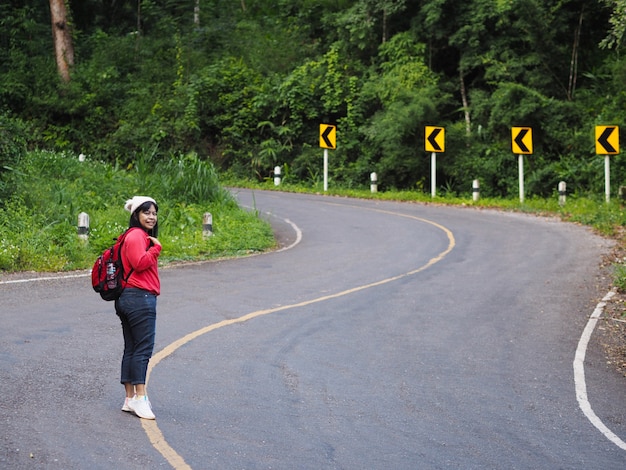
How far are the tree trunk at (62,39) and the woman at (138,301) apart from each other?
3314 centimetres

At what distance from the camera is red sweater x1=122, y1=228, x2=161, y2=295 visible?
759 cm

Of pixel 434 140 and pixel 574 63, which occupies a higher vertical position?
pixel 574 63

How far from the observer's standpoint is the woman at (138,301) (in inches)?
299

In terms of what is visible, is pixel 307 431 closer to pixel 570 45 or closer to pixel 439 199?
pixel 439 199

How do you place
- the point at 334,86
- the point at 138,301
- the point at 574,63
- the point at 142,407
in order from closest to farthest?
1. the point at 142,407
2. the point at 138,301
3. the point at 574,63
4. the point at 334,86

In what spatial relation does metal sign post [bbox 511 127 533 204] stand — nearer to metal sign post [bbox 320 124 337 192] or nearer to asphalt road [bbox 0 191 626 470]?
metal sign post [bbox 320 124 337 192]

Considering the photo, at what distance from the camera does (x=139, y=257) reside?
24.9 ft

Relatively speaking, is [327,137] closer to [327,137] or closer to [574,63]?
[327,137]

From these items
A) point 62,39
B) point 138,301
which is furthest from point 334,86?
point 138,301

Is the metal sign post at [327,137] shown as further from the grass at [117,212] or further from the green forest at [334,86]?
the grass at [117,212]

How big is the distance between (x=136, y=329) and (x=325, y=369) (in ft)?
8.82

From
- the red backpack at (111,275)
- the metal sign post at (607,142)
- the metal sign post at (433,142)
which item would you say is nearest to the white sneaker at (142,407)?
the red backpack at (111,275)

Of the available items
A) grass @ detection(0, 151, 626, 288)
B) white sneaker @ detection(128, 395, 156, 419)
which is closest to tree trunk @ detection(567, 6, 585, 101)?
grass @ detection(0, 151, 626, 288)

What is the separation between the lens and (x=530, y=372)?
10133 mm
